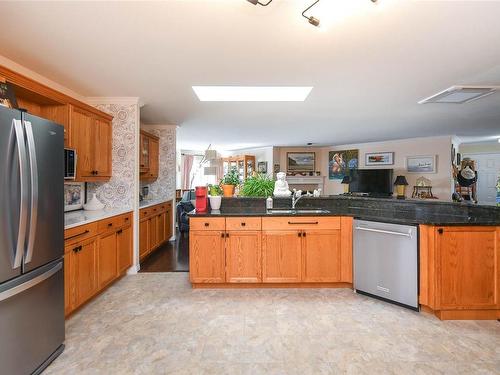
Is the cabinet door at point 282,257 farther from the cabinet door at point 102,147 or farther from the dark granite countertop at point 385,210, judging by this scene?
the cabinet door at point 102,147

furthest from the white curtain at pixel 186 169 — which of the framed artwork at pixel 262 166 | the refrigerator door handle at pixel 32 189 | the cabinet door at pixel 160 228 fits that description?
the refrigerator door handle at pixel 32 189

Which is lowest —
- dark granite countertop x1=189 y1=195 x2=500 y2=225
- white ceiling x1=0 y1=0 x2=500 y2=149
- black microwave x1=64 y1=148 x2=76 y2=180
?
dark granite countertop x1=189 y1=195 x2=500 y2=225

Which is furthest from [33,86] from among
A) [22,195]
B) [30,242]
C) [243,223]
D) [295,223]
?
[295,223]

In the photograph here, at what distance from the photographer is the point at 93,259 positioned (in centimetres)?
254

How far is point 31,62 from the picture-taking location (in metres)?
2.40

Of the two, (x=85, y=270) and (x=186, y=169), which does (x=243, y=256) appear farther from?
(x=186, y=169)

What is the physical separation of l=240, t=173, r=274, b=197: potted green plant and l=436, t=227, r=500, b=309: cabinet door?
6.16 ft

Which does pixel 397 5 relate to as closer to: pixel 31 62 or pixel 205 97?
pixel 205 97

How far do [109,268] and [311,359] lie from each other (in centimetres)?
228

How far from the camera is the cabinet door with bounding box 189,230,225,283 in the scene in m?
2.84

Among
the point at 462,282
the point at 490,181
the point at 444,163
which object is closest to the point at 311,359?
the point at 462,282

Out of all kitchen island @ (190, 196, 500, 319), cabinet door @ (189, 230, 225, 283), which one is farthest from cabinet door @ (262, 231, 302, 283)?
cabinet door @ (189, 230, 225, 283)

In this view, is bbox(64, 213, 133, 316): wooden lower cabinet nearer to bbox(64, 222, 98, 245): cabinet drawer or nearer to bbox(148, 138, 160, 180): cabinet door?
bbox(64, 222, 98, 245): cabinet drawer

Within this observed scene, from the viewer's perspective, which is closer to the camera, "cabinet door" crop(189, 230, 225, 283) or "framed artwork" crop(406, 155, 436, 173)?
"cabinet door" crop(189, 230, 225, 283)
